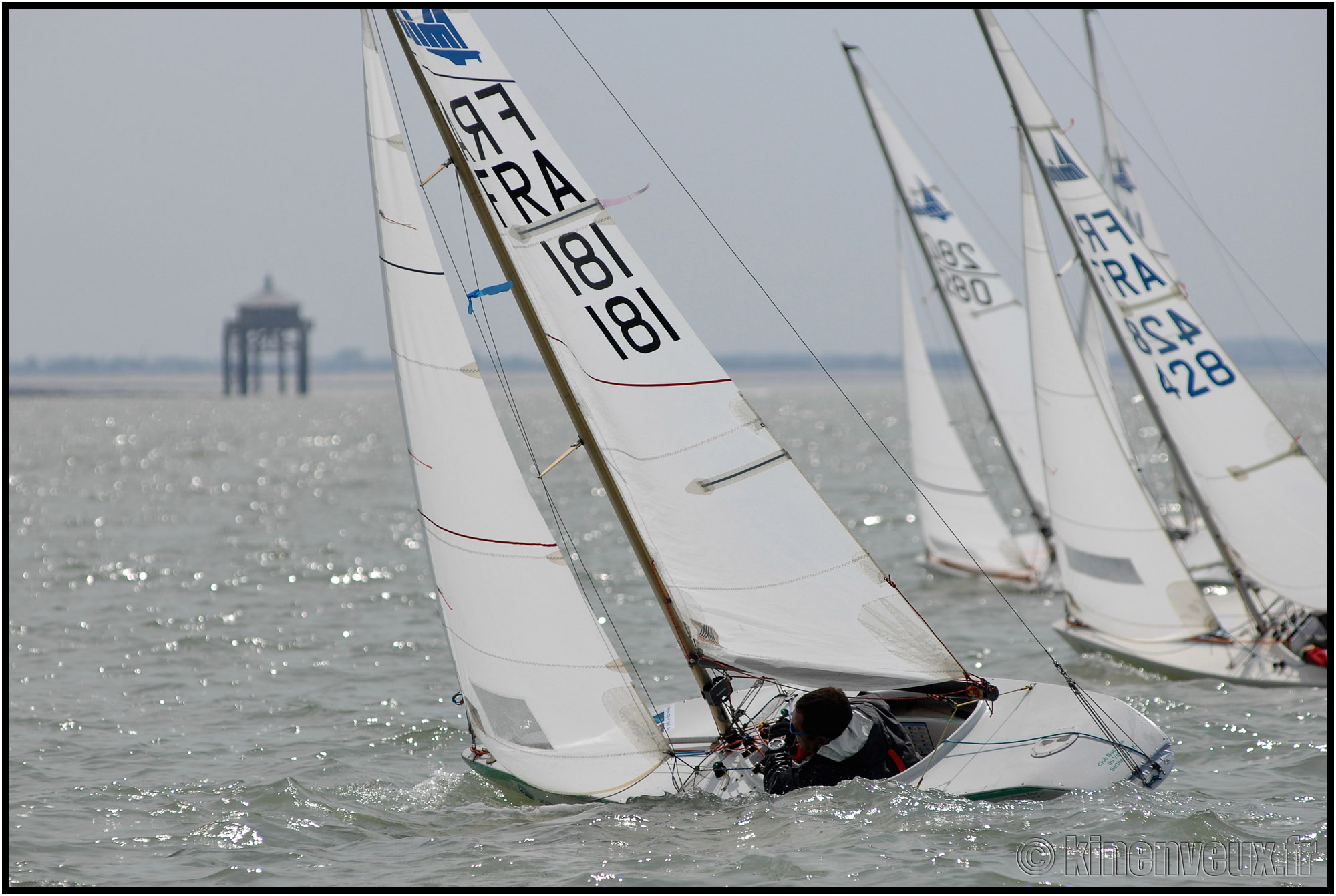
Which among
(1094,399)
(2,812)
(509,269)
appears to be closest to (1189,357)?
(1094,399)

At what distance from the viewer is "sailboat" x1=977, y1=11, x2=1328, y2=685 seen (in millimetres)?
9156

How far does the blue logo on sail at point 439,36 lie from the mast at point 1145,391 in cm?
588

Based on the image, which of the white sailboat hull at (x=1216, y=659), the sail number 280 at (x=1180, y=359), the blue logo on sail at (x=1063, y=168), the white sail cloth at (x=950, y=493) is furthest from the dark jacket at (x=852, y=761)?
the white sail cloth at (x=950, y=493)

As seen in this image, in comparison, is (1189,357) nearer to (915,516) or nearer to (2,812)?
(2,812)

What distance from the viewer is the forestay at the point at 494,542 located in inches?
Answer: 245

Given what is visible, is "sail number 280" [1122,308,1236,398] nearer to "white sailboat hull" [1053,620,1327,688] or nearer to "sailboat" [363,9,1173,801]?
"white sailboat hull" [1053,620,1327,688]

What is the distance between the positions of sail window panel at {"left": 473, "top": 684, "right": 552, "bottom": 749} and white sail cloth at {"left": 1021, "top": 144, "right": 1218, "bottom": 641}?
5.35 m

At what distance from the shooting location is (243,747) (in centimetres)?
802

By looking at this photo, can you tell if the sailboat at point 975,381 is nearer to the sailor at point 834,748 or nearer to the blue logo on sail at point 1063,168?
the blue logo on sail at point 1063,168

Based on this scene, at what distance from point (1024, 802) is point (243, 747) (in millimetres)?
5060

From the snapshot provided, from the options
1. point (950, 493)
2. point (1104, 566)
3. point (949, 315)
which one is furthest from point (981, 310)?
point (1104, 566)

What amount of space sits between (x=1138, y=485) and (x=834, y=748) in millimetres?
4805

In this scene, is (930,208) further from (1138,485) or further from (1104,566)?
(1104,566)

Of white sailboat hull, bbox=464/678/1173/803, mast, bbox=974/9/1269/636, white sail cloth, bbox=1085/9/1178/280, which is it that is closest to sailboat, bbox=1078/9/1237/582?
white sail cloth, bbox=1085/9/1178/280
